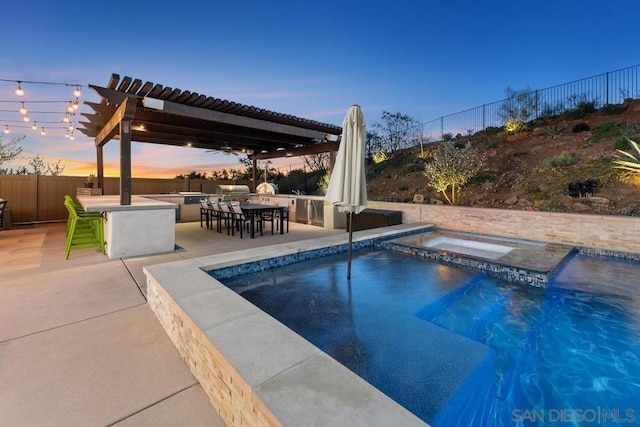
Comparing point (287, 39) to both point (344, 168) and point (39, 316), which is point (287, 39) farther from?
point (39, 316)

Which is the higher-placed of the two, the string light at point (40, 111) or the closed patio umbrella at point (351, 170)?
the string light at point (40, 111)

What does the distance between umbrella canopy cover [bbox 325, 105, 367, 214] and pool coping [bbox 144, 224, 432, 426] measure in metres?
1.82

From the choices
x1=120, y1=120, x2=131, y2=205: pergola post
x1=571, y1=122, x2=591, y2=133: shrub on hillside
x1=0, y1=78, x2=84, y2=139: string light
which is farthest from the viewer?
x1=571, y1=122, x2=591, y2=133: shrub on hillside

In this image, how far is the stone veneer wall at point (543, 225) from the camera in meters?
5.20

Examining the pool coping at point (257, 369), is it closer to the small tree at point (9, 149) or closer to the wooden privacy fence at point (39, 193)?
the wooden privacy fence at point (39, 193)

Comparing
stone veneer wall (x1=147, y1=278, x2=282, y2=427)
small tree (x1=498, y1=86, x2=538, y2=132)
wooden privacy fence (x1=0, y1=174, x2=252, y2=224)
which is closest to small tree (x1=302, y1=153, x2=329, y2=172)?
small tree (x1=498, y1=86, x2=538, y2=132)

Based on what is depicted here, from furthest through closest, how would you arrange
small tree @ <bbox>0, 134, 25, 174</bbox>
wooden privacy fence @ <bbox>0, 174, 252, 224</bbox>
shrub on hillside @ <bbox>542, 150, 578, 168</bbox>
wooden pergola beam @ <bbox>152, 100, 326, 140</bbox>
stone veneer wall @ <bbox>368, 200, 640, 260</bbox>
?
shrub on hillside @ <bbox>542, 150, 578, 168</bbox>, small tree @ <bbox>0, 134, 25, 174</bbox>, wooden privacy fence @ <bbox>0, 174, 252, 224</bbox>, wooden pergola beam @ <bbox>152, 100, 326, 140</bbox>, stone veneer wall @ <bbox>368, 200, 640, 260</bbox>

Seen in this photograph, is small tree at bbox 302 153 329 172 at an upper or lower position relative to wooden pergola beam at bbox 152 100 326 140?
upper

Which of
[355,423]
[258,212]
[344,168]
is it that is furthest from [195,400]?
[258,212]

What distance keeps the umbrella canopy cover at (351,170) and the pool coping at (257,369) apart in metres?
1.82

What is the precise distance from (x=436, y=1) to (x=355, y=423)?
1266cm

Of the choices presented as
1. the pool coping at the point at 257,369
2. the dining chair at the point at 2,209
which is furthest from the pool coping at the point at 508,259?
the dining chair at the point at 2,209

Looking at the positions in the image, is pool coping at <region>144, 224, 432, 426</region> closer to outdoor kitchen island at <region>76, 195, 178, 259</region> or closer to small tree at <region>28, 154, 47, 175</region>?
outdoor kitchen island at <region>76, 195, 178, 259</region>

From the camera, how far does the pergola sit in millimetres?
5316
